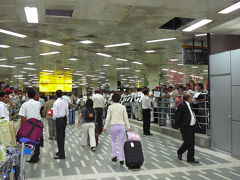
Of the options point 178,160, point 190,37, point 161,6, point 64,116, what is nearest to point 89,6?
point 161,6

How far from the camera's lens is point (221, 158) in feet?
28.1

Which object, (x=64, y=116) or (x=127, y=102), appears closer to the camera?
(x=64, y=116)

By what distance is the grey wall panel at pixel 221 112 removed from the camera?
29.9 ft

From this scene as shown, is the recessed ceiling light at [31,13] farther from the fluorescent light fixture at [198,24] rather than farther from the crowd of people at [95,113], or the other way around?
the fluorescent light fixture at [198,24]

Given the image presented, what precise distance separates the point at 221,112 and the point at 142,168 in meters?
3.42

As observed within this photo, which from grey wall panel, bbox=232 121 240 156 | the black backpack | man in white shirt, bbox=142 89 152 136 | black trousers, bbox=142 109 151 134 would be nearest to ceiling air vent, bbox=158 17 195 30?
man in white shirt, bbox=142 89 152 136

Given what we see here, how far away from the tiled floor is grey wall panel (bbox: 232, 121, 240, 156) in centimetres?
24

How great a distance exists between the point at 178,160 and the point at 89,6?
447 cm

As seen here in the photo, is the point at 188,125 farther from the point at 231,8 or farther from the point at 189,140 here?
the point at 231,8

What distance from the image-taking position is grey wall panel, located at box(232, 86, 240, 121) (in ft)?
28.2

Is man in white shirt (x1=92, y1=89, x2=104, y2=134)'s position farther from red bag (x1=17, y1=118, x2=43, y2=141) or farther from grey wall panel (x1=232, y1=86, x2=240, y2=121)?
red bag (x1=17, y1=118, x2=43, y2=141)

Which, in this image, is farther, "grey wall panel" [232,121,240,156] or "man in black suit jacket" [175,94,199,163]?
"grey wall panel" [232,121,240,156]

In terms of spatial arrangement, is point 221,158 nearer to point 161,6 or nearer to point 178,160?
point 178,160

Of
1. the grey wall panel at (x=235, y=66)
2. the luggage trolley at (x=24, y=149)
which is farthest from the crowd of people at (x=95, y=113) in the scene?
the grey wall panel at (x=235, y=66)
